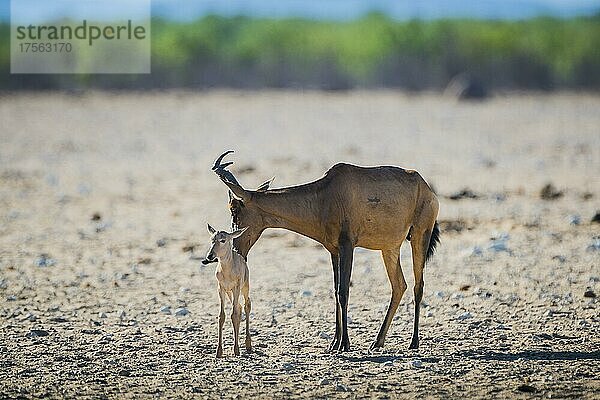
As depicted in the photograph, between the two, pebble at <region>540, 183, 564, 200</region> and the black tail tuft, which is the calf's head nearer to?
the black tail tuft

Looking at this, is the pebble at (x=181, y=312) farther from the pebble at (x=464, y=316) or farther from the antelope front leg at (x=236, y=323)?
the pebble at (x=464, y=316)

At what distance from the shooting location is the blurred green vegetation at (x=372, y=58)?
234 feet

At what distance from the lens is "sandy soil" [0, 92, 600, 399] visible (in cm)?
1095

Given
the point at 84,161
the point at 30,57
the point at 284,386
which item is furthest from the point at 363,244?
the point at 30,57

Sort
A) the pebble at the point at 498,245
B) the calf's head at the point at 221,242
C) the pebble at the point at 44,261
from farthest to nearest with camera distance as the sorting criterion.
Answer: the pebble at the point at 498,245 → the pebble at the point at 44,261 → the calf's head at the point at 221,242

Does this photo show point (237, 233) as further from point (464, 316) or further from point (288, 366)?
point (464, 316)

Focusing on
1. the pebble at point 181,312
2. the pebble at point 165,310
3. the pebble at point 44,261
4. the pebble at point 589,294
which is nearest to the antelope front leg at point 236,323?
the pebble at point 181,312

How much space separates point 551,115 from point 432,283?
33448 millimetres

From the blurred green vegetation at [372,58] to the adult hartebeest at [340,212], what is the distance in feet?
179

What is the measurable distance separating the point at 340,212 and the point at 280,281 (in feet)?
12.7

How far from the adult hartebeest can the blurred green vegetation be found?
5450cm

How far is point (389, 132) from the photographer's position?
130ft

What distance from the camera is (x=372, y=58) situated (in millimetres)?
83000

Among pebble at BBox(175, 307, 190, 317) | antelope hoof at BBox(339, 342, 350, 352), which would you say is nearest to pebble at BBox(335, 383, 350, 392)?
A: antelope hoof at BBox(339, 342, 350, 352)
